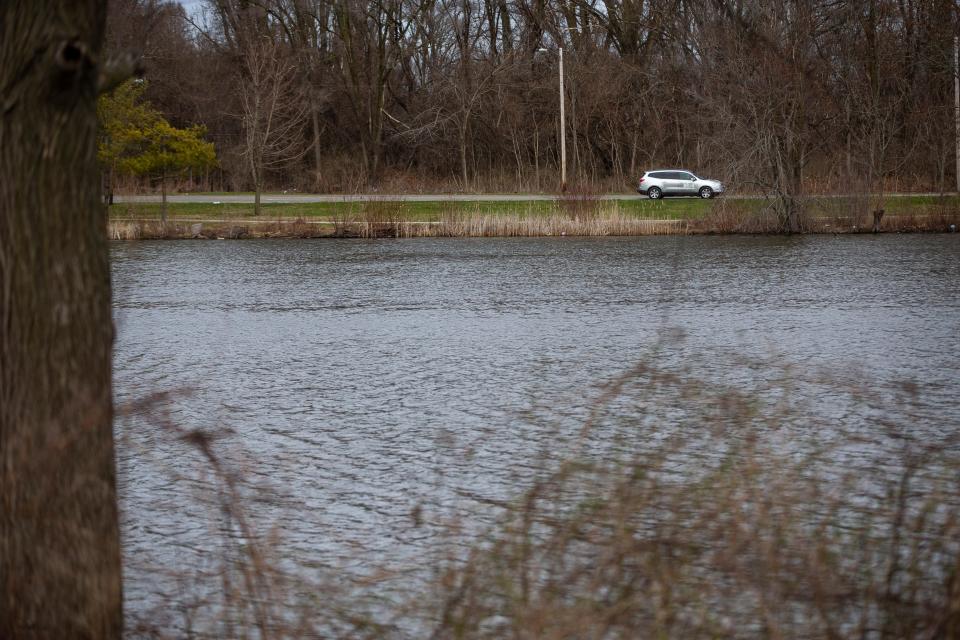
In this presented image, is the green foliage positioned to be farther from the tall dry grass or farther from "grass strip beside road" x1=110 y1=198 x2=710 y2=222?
the tall dry grass

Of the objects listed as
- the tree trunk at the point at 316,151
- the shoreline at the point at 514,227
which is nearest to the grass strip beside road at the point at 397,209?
the shoreline at the point at 514,227

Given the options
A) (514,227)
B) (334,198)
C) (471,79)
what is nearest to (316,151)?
(471,79)

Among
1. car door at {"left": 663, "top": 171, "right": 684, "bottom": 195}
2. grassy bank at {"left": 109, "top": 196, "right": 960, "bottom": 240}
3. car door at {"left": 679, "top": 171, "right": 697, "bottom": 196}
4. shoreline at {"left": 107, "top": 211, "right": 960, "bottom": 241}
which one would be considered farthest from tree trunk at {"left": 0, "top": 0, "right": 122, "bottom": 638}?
car door at {"left": 679, "top": 171, "right": 697, "bottom": 196}

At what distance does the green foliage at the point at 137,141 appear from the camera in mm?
35125

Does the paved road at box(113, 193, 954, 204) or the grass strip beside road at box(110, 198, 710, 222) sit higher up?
the paved road at box(113, 193, 954, 204)

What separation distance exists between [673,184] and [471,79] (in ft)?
45.9

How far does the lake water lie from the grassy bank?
6.16m

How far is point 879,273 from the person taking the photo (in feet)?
70.7

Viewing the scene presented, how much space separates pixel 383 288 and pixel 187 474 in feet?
40.3

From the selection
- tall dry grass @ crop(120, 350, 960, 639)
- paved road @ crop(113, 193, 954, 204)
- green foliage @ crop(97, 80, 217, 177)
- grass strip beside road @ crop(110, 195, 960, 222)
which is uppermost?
green foliage @ crop(97, 80, 217, 177)

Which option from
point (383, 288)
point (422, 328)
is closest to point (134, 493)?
point (422, 328)

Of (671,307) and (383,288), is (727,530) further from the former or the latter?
(383,288)

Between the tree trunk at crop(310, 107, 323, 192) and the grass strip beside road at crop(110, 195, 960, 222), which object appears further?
the tree trunk at crop(310, 107, 323, 192)

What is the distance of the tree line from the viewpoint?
39719 mm
